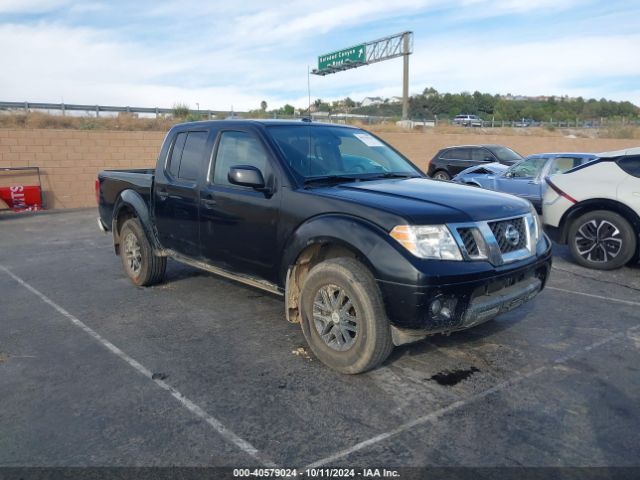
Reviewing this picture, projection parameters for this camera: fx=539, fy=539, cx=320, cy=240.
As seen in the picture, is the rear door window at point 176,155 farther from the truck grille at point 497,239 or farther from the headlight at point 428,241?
the truck grille at point 497,239

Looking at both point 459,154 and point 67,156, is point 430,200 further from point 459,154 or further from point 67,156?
point 459,154

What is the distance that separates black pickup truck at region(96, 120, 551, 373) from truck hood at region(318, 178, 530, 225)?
0.01m

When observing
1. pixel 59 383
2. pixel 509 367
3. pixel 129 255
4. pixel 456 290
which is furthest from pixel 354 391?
pixel 129 255

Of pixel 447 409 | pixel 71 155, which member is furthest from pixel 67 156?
pixel 447 409

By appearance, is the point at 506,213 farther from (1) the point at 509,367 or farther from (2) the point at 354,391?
(2) the point at 354,391

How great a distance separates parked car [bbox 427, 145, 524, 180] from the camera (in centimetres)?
1694

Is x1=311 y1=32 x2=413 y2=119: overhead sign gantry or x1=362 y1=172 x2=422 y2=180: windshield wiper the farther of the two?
x1=311 y1=32 x2=413 y2=119: overhead sign gantry

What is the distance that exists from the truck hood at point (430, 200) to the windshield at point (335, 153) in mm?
313

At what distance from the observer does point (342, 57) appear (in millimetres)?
38906

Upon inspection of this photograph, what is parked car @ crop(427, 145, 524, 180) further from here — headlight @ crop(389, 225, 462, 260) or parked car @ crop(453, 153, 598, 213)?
headlight @ crop(389, 225, 462, 260)

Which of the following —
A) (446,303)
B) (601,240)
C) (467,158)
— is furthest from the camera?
(467,158)

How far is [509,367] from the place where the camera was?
4.00 meters

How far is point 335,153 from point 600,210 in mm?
4093

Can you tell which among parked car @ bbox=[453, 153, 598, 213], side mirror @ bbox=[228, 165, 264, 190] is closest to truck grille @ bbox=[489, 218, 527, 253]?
side mirror @ bbox=[228, 165, 264, 190]
